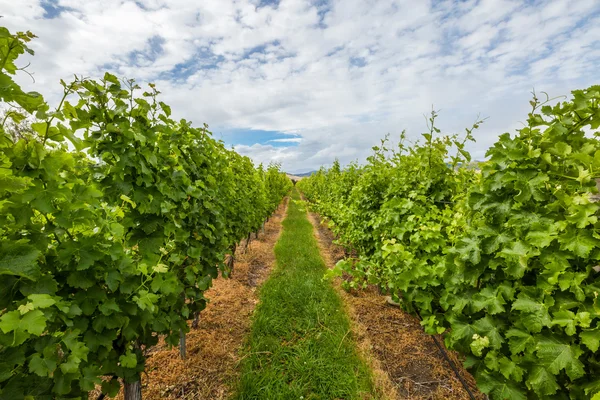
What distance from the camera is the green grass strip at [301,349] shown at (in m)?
2.99

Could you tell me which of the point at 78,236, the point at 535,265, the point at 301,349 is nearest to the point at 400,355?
the point at 301,349

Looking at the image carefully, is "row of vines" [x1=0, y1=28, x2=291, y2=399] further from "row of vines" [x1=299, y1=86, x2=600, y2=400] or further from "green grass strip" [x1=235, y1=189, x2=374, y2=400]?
"row of vines" [x1=299, y1=86, x2=600, y2=400]

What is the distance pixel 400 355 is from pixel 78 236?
3750 mm

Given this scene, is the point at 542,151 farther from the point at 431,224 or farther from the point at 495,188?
the point at 431,224

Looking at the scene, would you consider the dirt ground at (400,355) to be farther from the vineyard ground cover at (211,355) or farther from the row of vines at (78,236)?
the row of vines at (78,236)

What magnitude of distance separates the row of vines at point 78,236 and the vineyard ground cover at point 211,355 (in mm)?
769

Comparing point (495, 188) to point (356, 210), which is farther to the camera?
point (356, 210)

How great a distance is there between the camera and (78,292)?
1.62m

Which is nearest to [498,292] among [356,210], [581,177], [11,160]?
[581,177]

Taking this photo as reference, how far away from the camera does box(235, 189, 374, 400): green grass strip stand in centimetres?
299

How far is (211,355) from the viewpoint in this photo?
3627mm

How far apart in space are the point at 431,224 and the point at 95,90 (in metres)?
3.23

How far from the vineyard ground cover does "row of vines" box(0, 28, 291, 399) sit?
769mm

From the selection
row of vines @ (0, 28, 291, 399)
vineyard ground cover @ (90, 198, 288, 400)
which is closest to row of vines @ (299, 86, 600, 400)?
row of vines @ (0, 28, 291, 399)
